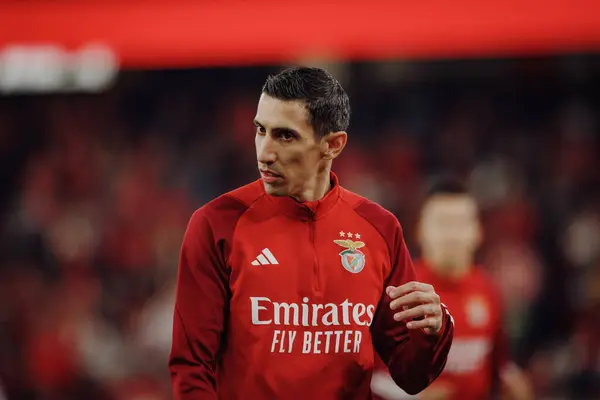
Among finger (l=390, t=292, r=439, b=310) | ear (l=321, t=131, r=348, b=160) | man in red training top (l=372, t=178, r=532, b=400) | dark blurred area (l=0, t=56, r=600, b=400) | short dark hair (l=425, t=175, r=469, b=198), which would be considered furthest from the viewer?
dark blurred area (l=0, t=56, r=600, b=400)

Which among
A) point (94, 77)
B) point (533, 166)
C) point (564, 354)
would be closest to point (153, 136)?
point (94, 77)

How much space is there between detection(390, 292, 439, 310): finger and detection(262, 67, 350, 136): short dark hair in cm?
50

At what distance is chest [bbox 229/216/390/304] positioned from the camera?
2605 millimetres

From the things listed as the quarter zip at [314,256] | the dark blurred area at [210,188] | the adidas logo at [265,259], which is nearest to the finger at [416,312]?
the quarter zip at [314,256]

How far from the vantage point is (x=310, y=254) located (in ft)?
8.74

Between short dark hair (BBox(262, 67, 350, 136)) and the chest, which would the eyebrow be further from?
the chest

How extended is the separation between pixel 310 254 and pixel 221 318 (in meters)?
0.29

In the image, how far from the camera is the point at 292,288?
8.59 feet

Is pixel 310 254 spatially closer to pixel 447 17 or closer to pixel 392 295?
pixel 392 295

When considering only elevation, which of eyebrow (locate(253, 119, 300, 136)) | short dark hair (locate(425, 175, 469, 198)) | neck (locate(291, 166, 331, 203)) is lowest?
neck (locate(291, 166, 331, 203))

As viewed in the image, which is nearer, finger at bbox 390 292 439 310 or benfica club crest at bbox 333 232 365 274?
finger at bbox 390 292 439 310

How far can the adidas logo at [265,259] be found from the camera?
2.62 metres

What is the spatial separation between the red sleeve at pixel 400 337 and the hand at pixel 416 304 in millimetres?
129

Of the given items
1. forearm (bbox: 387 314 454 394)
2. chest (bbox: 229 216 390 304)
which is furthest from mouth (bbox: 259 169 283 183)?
forearm (bbox: 387 314 454 394)
